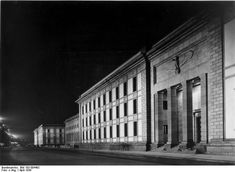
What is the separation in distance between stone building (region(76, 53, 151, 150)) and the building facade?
94 mm

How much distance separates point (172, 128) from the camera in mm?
30531

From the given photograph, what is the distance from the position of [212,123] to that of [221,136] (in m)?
1.48

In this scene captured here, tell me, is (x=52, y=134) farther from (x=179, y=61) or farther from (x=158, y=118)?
(x=179, y=61)

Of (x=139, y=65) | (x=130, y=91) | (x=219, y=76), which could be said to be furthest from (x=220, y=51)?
(x=130, y=91)

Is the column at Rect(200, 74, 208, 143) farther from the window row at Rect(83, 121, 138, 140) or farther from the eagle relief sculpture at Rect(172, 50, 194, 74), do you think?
the window row at Rect(83, 121, 138, 140)

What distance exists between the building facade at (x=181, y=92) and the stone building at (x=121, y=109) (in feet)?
0.31

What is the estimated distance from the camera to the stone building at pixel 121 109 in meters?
36.4

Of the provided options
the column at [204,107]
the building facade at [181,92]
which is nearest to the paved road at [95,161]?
the building facade at [181,92]

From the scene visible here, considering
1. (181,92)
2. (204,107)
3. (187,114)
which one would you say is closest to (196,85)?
(187,114)

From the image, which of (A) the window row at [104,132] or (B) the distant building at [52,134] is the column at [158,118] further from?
(B) the distant building at [52,134]

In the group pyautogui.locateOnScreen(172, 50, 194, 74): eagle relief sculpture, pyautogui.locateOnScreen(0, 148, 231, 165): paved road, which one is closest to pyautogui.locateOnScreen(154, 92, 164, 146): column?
pyautogui.locateOnScreen(172, 50, 194, 74): eagle relief sculpture

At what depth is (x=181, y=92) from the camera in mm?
30109

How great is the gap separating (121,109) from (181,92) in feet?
46.5

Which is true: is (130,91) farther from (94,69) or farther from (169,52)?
(94,69)
